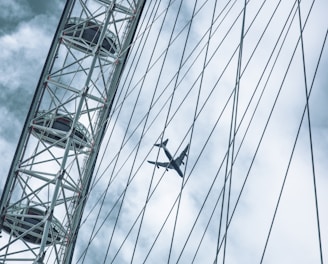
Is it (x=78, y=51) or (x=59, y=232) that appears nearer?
(x=59, y=232)

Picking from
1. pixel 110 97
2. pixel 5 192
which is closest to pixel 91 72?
pixel 110 97

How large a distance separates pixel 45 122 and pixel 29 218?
2.94 m

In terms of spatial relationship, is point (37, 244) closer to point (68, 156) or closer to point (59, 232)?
point (59, 232)

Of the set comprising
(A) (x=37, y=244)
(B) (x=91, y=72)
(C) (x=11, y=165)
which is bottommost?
(A) (x=37, y=244)

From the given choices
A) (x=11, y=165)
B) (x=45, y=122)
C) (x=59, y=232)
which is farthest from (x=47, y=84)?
(x=59, y=232)

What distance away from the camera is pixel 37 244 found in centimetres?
2314

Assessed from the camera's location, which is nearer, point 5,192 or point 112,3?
point 5,192

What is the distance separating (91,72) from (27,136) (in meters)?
2.78

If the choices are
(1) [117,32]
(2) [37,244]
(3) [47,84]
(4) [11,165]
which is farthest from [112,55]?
(2) [37,244]

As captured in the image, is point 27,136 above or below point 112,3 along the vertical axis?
below

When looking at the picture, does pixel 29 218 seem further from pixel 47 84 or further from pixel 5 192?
pixel 47 84

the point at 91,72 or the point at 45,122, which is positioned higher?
the point at 91,72

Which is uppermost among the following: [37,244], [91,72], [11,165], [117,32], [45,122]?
[117,32]

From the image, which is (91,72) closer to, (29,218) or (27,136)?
(27,136)
